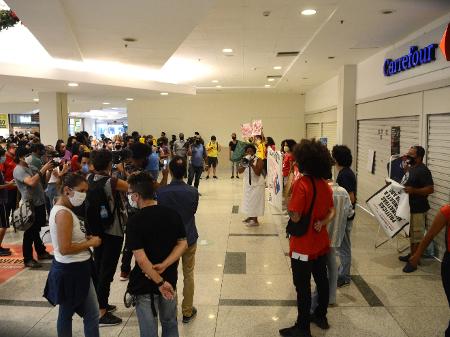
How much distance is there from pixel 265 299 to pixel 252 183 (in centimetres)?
294

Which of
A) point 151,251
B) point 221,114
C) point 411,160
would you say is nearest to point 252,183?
point 411,160

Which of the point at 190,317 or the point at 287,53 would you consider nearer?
the point at 190,317

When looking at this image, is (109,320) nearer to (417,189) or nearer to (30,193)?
(30,193)

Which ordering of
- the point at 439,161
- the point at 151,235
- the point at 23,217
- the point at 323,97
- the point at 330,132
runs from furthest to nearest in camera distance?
the point at 323,97, the point at 330,132, the point at 439,161, the point at 23,217, the point at 151,235

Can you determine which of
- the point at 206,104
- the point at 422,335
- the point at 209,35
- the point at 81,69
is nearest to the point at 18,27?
the point at 81,69

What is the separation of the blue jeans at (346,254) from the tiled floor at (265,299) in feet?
0.48

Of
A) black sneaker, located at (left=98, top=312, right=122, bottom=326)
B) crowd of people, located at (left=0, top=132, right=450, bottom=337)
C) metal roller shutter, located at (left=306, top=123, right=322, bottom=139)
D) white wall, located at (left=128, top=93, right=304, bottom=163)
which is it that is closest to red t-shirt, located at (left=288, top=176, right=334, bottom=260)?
crowd of people, located at (left=0, top=132, right=450, bottom=337)

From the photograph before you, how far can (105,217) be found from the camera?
3.37 m

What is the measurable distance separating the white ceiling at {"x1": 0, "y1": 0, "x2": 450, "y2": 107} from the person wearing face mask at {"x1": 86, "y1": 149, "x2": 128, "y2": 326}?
→ 7.41ft

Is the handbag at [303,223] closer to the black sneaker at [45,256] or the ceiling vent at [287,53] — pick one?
the black sneaker at [45,256]

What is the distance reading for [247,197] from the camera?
6930mm

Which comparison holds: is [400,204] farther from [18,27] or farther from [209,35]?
[18,27]

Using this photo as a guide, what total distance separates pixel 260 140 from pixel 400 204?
13.9ft

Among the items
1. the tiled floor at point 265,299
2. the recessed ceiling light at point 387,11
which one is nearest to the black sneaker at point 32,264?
the tiled floor at point 265,299
